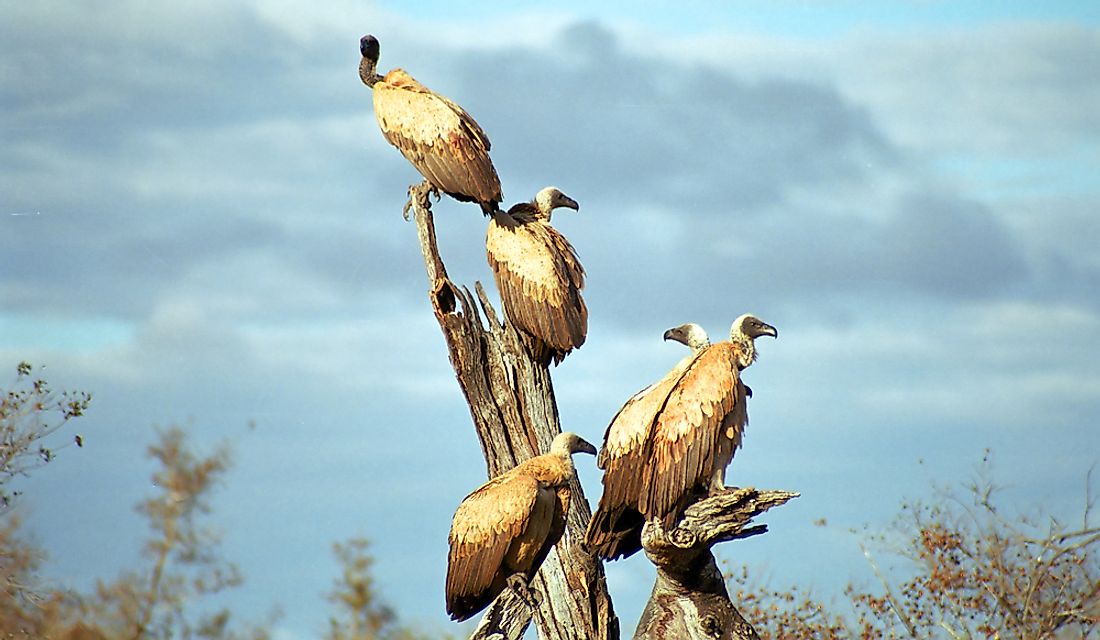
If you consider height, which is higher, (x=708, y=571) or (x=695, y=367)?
(x=695, y=367)

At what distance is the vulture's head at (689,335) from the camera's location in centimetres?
797

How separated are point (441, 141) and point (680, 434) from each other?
284 centimetres

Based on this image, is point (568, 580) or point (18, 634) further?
point (18, 634)

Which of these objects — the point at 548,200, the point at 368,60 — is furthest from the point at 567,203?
the point at 368,60

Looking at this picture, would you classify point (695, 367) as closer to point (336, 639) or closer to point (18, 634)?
point (336, 639)

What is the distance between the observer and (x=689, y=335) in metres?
8.01

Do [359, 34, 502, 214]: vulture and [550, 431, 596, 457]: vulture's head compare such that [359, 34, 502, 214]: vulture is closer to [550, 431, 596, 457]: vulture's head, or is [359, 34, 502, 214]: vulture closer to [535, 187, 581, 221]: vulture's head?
[535, 187, 581, 221]: vulture's head

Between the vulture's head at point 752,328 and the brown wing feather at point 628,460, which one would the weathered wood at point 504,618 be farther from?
the vulture's head at point 752,328

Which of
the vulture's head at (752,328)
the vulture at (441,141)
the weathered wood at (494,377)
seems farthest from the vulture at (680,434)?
the vulture at (441,141)

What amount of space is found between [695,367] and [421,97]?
3066 millimetres

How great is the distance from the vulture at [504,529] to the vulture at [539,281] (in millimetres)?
1338

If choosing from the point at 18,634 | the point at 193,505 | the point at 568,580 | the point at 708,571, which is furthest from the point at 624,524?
the point at 18,634

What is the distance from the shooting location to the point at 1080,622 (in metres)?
11.6

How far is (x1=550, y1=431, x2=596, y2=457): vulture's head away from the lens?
812cm
